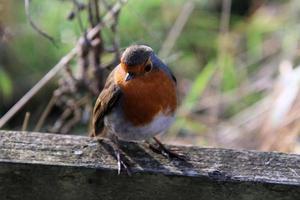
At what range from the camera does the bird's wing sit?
7.63ft

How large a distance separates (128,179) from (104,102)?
0.66m

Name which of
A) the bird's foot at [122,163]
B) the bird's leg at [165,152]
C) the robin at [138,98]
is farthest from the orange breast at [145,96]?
the bird's foot at [122,163]

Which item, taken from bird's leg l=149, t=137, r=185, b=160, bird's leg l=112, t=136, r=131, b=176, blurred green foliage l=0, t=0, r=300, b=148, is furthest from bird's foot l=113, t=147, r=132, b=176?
blurred green foliage l=0, t=0, r=300, b=148

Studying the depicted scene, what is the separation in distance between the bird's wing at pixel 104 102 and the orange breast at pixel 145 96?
26 mm

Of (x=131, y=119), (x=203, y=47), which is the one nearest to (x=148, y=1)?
(x=203, y=47)

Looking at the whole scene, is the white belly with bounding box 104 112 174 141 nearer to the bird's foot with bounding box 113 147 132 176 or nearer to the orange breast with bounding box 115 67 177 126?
the orange breast with bounding box 115 67 177 126

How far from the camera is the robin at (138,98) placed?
230cm

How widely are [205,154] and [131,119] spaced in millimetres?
521

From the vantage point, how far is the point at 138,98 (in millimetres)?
2332

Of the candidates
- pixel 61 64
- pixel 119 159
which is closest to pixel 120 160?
pixel 119 159

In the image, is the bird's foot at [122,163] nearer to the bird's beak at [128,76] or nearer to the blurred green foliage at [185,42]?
the bird's beak at [128,76]

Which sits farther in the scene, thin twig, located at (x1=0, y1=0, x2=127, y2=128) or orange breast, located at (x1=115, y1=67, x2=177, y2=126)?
thin twig, located at (x1=0, y1=0, x2=127, y2=128)

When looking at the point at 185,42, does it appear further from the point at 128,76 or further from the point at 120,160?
the point at 120,160

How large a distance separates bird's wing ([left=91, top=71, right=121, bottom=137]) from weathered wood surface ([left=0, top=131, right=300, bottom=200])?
524 millimetres
